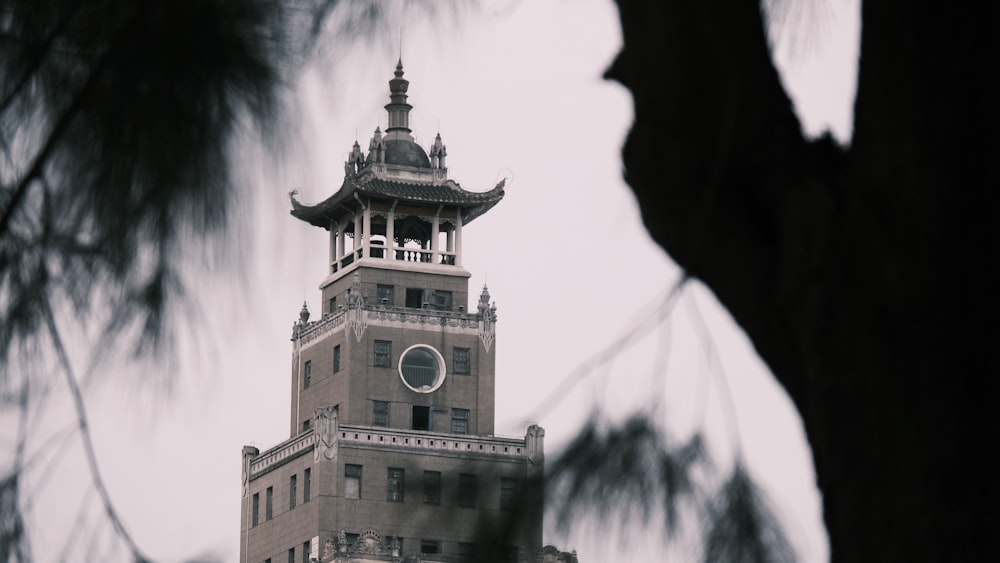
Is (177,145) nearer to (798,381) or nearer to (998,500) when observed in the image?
(798,381)

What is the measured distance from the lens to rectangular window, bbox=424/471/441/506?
5.75m

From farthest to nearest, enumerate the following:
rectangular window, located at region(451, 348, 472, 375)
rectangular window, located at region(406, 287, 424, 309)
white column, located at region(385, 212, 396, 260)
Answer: rectangular window, located at region(406, 287, 424, 309) < white column, located at region(385, 212, 396, 260) < rectangular window, located at region(451, 348, 472, 375)

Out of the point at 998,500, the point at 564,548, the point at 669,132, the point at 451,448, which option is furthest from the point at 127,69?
the point at 451,448

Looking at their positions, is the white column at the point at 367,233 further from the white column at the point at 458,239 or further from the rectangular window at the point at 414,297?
the white column at the point at 458,239

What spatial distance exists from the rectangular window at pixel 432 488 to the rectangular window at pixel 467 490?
0.06m

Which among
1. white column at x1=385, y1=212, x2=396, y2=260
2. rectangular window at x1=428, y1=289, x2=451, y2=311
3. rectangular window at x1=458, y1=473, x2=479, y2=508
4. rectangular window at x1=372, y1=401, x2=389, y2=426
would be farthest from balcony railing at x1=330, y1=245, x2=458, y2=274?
rectangular window at x1=458, y1=473, x2=479, y2=508

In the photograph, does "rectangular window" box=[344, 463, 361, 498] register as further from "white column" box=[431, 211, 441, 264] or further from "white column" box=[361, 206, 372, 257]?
"white column" box=[431, 211, 441, 264]

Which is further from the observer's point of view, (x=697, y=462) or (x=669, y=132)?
(x=697, y=462)

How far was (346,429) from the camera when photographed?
8150 cm

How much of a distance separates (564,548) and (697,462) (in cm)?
45

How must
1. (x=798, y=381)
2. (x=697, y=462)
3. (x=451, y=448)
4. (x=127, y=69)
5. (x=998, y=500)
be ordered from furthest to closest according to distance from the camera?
(x=451, y=448) < (x=697, y=462) < (x=127, y=69) < (x=798, y=381) < (x=998, y=500)

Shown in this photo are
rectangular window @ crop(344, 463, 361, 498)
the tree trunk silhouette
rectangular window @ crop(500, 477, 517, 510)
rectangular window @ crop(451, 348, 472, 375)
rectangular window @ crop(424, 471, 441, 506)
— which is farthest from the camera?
rectangular window @ crop(451, 348, 472, 375)

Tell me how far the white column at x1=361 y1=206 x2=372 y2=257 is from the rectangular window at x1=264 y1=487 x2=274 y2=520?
946 cm

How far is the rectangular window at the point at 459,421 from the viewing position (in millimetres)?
83062
